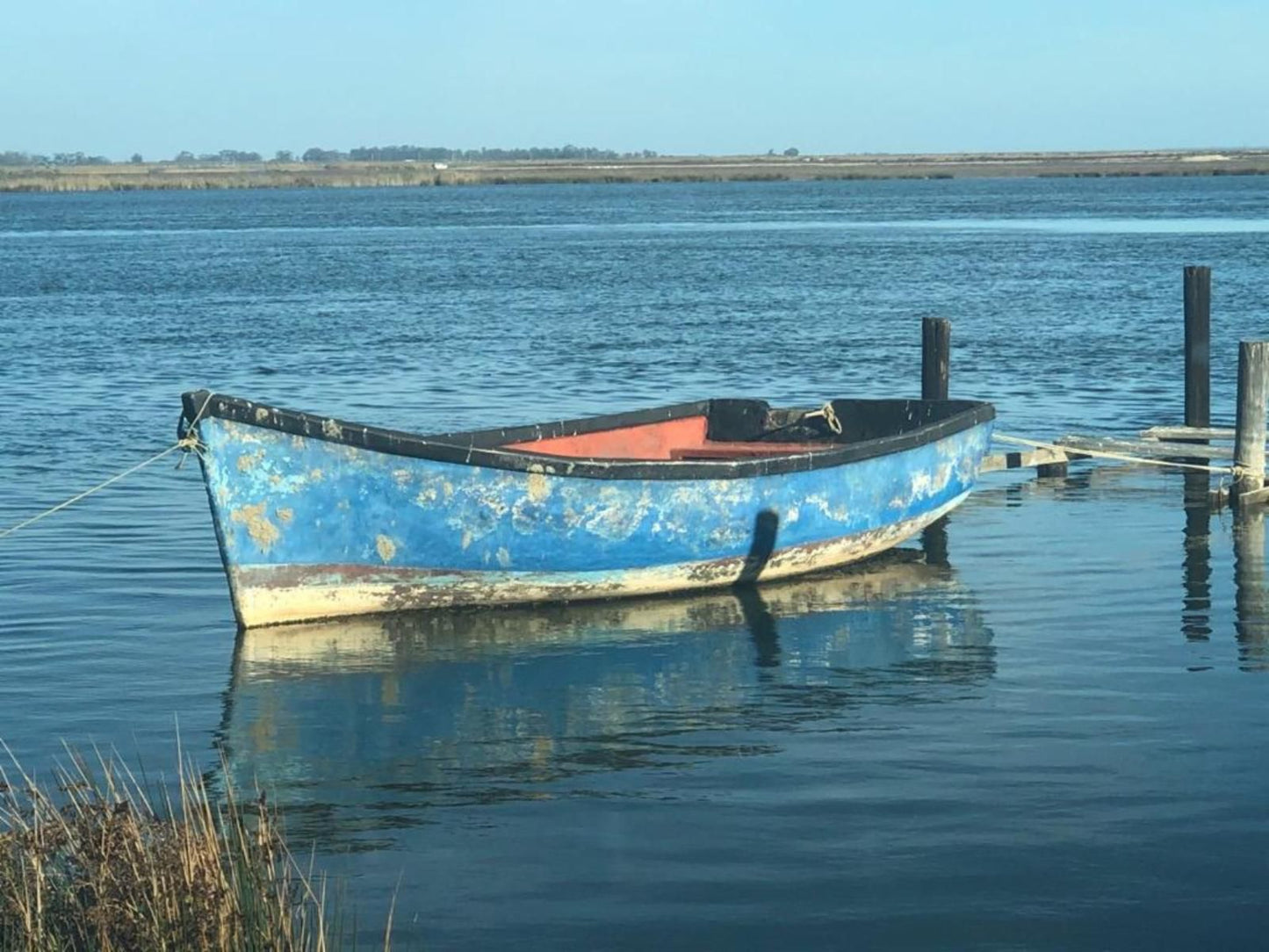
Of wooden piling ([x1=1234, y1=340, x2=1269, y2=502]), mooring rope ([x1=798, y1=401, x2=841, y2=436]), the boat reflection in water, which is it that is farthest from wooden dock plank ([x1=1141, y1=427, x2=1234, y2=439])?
the boat reflection in water

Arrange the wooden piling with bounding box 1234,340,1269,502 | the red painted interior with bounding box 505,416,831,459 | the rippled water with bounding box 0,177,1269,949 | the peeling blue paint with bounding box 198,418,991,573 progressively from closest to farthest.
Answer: the rippled water with bounding box 0,177,1269,949 → the peeling blue paint with bounding box 198,418,991,573 → the red painted interior with bounding box 505,416,831,459 → the wooden piling with bounding box 1234,340,1269,502

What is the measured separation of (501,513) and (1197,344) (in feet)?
30.5

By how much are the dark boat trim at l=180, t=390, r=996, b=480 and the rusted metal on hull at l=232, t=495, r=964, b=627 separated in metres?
0.74

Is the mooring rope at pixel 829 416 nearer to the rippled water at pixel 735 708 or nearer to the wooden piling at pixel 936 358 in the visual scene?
the rippled water at pixel 735 708

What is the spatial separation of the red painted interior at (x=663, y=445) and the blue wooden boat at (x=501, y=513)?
7 cm

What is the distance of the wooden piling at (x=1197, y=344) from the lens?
62.6 ft

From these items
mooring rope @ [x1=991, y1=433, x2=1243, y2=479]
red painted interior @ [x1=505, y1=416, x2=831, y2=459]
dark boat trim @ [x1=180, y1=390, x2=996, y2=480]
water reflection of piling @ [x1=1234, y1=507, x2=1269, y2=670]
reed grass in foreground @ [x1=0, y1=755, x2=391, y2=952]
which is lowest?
water reflection of piling @ [x1=1234, y1=507, x2=1269, y2=670]

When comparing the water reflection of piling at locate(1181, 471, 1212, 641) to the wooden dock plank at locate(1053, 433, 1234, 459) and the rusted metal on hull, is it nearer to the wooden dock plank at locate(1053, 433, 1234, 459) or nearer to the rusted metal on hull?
the wooden dock plank at locate(1053, 433, 1234, 459)

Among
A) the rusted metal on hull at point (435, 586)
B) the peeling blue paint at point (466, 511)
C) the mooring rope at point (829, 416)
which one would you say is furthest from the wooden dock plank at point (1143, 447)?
the rusted metal on hull at point (435, 586)

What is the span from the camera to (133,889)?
6.19m

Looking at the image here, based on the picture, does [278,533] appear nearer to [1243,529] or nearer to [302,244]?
[1243,529]

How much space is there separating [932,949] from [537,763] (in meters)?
2.96

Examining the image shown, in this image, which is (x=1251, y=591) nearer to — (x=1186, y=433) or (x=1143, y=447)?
(x=1143, y=447)

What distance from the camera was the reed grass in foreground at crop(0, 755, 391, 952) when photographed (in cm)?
604
